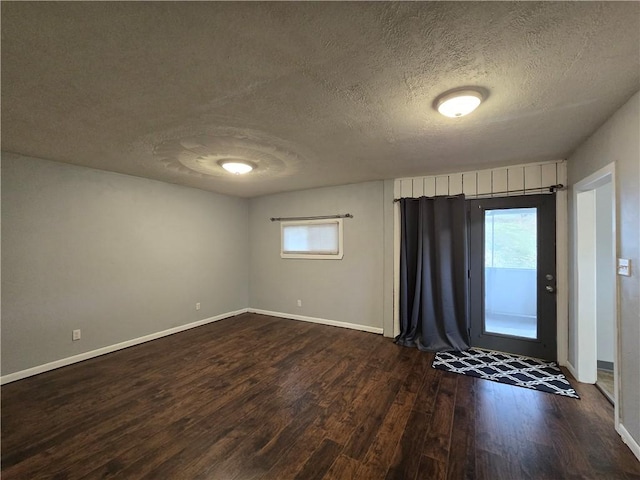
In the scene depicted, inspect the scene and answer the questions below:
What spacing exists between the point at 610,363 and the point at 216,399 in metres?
4.33

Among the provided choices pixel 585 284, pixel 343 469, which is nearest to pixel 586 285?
pixel 585 284

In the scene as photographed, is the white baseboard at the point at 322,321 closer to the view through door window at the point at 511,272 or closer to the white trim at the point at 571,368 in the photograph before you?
the view through door window at the point at 511,272

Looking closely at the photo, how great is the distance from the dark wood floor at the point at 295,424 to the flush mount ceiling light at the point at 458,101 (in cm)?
244

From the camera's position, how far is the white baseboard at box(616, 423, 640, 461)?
1817mm

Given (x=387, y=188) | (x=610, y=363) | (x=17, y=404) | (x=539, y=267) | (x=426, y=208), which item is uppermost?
(x=387, y=188)

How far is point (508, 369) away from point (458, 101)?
3077 millimetres

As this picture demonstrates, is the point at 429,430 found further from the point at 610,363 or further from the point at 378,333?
the point at 610,363

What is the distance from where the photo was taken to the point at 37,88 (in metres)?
1.75

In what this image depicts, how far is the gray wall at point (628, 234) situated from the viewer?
1.83 metres

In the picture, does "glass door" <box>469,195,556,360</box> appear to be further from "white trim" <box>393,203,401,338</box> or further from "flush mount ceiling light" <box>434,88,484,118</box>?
"flush mount ceiling light" <box>434,88,484,118</box>

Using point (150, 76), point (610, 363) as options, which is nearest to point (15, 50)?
point (150, 76)

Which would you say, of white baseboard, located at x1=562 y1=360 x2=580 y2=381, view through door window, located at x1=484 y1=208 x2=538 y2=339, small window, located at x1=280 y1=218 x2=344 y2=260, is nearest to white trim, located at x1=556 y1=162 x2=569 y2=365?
white baseboard, located at x1=562 y1=360 x2=580 y2=381

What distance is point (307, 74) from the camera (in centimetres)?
161

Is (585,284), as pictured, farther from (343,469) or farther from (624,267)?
(343,469)
